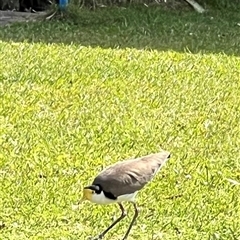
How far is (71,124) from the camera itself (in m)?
5.88

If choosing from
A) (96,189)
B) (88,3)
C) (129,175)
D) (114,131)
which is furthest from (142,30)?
(96,189)

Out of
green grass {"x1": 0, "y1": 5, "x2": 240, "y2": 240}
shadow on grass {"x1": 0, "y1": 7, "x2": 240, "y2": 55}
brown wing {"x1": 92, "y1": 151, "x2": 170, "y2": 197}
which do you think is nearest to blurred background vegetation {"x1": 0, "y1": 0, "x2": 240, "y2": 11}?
shadow on grass {"x1": 0, "y1": 7, "x2": 240, "y2": 55}

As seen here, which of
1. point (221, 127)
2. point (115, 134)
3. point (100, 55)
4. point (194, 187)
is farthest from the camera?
point (100, 55)

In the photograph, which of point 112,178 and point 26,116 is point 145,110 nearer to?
point 26,116

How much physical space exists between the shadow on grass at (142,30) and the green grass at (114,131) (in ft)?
0.31

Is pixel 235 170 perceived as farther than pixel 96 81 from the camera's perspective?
No

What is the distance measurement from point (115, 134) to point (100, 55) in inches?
97.8

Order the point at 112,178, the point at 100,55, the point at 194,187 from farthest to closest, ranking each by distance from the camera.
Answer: the point at 100,55 → the point at 194,187 → the point at 112,178

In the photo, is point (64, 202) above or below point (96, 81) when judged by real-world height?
above

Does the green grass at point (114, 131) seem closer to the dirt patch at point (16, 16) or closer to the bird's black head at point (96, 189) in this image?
the bird's black head at point (96, 189)

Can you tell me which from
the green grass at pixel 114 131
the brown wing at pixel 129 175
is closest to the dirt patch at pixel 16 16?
the green grass at pixel 114 131

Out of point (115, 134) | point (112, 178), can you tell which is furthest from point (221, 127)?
point (112, 178)

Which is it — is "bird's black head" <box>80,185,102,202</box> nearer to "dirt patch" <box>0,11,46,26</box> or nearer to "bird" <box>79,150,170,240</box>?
"bird" <box>79,150,170,240</box>

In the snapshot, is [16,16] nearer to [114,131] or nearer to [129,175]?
[114,131]
